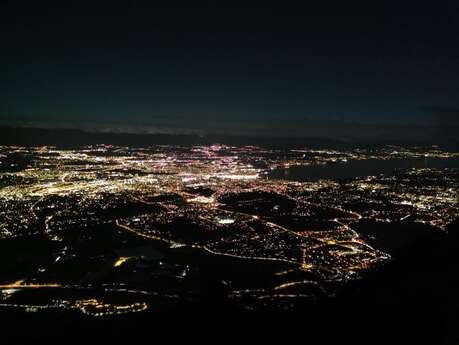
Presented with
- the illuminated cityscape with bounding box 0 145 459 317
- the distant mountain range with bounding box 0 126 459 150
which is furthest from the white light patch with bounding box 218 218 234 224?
the distant mountain range with bounding box 0 126 459 150

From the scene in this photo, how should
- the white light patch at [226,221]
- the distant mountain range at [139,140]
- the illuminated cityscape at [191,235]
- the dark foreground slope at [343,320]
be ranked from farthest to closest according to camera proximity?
the distant mountain range at [139,140] → the white light patch at [226,221] → the illuminated cityscape at [191,235] → the dark foreground slope at [343,320]

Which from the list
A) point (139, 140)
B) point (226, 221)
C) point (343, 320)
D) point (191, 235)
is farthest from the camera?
point (139, 140)

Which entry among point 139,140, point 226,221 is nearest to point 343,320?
point 226,221

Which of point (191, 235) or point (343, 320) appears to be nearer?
point (343, 320)

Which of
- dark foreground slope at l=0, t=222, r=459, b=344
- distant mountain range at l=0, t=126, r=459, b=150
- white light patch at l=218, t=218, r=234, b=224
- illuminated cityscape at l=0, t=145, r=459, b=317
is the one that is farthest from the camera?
distant mountain range at l=0, t=126, r=459, b=150

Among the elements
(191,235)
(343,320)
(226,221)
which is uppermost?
(343,320)

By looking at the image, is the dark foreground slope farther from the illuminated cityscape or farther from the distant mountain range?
the distant mountain range

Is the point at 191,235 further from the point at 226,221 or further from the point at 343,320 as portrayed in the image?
the point at 343,320

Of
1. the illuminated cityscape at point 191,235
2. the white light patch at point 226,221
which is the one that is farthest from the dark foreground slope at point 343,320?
the white light patch at point 226,221

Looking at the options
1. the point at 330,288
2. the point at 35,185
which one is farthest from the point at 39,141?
the point at 330,288

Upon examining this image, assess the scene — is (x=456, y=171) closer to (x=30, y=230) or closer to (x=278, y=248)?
(x=278, y=248)

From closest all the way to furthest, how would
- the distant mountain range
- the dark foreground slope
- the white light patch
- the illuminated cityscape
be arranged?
the dark foreground slope < the illuminated cityscape < the white light patch < the distant mountain range

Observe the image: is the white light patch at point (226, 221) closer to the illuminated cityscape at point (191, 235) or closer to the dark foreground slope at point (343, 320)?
the illuminated cityscape at point (191, 235)
